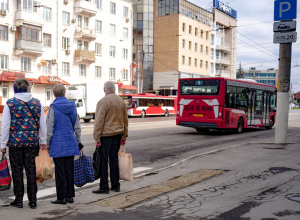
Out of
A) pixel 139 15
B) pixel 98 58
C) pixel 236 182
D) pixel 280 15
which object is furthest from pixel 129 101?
pixel 236 182

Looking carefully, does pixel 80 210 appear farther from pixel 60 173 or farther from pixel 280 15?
pixel 280 15

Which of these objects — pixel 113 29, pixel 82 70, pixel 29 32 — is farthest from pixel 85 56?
pixel 113 29

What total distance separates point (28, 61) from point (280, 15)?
32139 millimetres

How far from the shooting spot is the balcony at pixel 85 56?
44.7 metres

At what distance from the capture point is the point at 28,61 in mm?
39594

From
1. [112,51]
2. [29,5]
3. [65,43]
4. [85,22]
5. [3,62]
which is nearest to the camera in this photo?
[3,62]

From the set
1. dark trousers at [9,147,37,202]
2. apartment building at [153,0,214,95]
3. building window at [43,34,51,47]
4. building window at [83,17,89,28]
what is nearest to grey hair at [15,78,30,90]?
dark trousers at [9,147,37,202]

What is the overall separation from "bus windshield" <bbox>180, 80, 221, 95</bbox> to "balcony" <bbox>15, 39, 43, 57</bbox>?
2453 cm

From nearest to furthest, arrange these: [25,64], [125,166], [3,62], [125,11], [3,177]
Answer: [3,177] → [125,166] → [3,62] → [25,64] → [125,11]

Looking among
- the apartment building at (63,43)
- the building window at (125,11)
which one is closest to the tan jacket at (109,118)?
the apartment building at (63,43)

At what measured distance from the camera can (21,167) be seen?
16.8 ft

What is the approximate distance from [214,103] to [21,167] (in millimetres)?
13404

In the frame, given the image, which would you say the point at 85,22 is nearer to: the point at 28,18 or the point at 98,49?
the point at 98,49

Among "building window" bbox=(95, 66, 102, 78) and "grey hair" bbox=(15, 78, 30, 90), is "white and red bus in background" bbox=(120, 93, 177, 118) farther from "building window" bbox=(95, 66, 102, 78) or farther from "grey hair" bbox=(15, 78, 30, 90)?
"grey hair" bbox=(15, 78, 30, 90)
